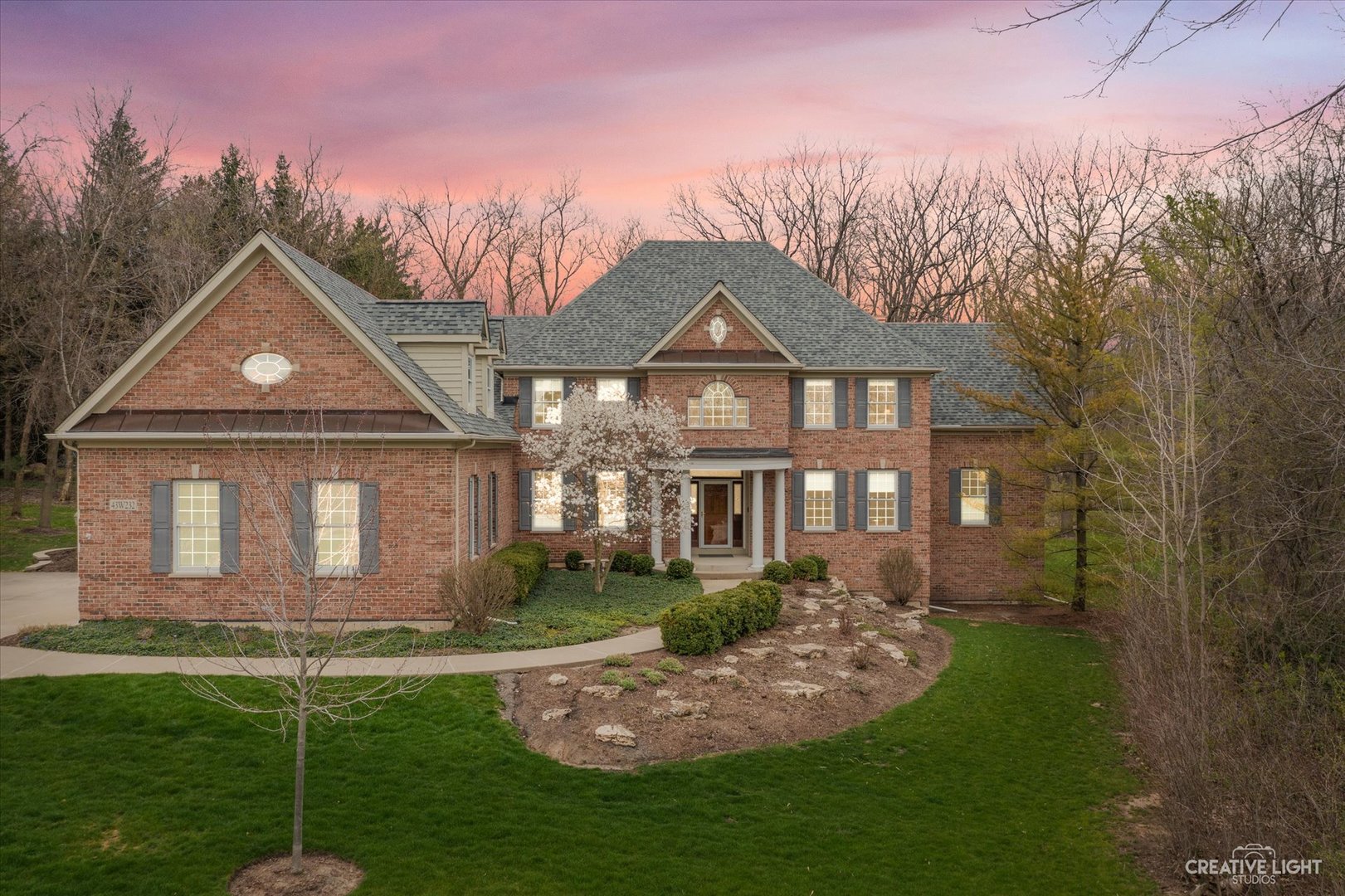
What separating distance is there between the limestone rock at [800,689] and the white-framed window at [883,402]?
38.8ft

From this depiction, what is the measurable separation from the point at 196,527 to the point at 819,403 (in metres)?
16.0

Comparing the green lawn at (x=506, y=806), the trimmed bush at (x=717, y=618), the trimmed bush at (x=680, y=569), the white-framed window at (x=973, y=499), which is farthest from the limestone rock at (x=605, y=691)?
the white-framed window at (x=973, y=499)

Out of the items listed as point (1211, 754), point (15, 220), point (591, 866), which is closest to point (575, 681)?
point (591, 866)

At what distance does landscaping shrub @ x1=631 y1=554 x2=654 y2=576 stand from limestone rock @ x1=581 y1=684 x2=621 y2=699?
9.65 m

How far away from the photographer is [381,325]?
60.5ft

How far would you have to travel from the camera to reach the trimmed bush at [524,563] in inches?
685

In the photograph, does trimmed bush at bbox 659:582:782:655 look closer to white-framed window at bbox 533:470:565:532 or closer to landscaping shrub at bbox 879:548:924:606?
landscaping shrub at bbox 879:548:924:606

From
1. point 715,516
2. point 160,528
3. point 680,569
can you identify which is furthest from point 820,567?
point 160,528

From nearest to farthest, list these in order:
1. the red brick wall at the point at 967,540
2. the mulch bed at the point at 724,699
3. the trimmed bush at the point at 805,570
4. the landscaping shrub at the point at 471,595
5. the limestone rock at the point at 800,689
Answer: the mulch bed at the point at 724,699 < the limestone rock at the point at 800,689 < the landscaping shrub at the point at 471,595 < the trimmed bush at the point at 805,570 < the red brick wall at the point at 967,540

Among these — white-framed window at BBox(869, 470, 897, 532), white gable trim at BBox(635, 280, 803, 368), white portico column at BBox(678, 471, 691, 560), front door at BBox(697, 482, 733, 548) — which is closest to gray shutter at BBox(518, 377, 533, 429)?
white gable trim at BBox(635, 280, 803, 368)

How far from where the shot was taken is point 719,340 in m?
23.0

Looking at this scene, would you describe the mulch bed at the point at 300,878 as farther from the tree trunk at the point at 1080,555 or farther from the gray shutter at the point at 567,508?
the tree trunk at the point at 1080,555

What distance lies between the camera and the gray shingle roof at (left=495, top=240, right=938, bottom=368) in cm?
2402

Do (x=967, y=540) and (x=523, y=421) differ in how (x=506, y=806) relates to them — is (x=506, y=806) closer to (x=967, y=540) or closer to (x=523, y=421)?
(x=523, y=421)
